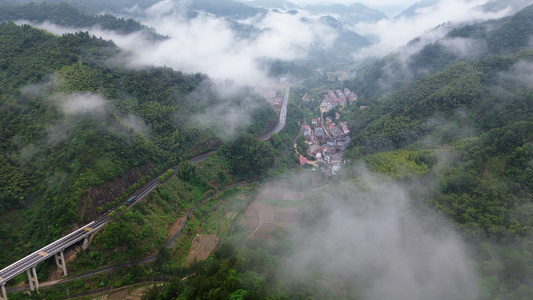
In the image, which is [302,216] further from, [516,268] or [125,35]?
[125,35]

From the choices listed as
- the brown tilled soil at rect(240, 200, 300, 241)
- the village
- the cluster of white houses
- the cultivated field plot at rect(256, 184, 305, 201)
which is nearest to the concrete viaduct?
the brown tilled soil at rect(240, 200, 300, 241)

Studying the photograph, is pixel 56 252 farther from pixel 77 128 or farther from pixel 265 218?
pixel 265 218

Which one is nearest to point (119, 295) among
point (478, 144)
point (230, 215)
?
point (230, 215)

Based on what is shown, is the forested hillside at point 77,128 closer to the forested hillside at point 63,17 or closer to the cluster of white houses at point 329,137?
the cluster of white houses at point 329,137

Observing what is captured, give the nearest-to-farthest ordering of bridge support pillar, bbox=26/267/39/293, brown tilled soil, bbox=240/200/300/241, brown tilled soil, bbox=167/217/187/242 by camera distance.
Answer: bridge support pillar, bbox=26/267/39/293
brown tilled soil, bbox=167/217/187/242
brown tilled soil, bbox=240/200/300/241

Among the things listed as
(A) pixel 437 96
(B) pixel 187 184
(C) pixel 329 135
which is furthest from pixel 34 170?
(A) pixel 437 96

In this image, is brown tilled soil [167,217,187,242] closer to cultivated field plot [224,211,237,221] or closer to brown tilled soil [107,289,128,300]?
cultivated field plot [224,211,237,221]

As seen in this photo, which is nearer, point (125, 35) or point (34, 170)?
point (34, 170)
